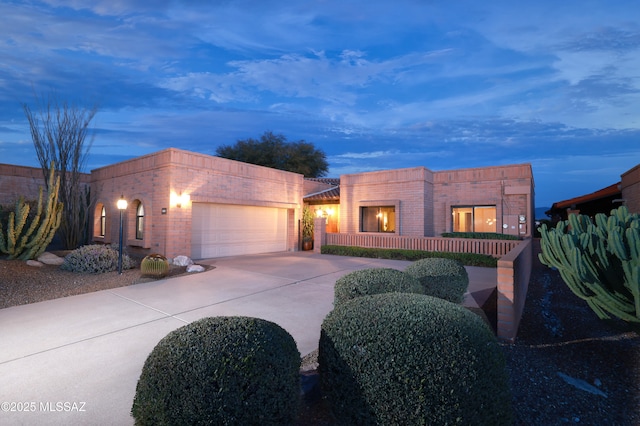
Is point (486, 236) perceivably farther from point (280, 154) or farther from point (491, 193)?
point (280, 154)

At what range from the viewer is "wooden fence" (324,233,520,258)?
37.4 ft

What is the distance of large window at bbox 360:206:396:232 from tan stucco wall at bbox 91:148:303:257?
426 cm

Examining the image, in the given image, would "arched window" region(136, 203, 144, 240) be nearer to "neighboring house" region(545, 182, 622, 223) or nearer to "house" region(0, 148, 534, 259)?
"house" region(0, 148, 534, 259)

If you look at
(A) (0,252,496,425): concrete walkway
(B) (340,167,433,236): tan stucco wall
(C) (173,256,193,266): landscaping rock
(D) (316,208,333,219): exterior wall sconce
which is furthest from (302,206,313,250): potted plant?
(A) (0,252,496,425): concrete walkway

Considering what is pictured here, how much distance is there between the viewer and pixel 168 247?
37.0 feet

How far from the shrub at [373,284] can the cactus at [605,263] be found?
1939 millimetres

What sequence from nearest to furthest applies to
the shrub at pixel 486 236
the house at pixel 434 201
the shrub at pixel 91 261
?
the shrub at pixel 91 261 → the shrub at pixel 486 236 → the house at pixel 434 201

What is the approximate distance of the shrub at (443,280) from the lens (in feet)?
17.1

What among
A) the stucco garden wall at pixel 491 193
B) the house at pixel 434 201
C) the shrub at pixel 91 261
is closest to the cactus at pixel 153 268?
the shrub at pixel 91 261

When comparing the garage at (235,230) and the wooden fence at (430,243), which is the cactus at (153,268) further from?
the wooden fence at (430,243)

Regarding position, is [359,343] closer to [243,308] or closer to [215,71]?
[243,308]

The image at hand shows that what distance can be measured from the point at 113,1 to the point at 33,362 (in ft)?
28.2

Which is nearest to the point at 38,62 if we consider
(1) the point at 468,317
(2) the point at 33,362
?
(2) the point at 33,362

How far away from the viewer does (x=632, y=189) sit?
10.2 m
